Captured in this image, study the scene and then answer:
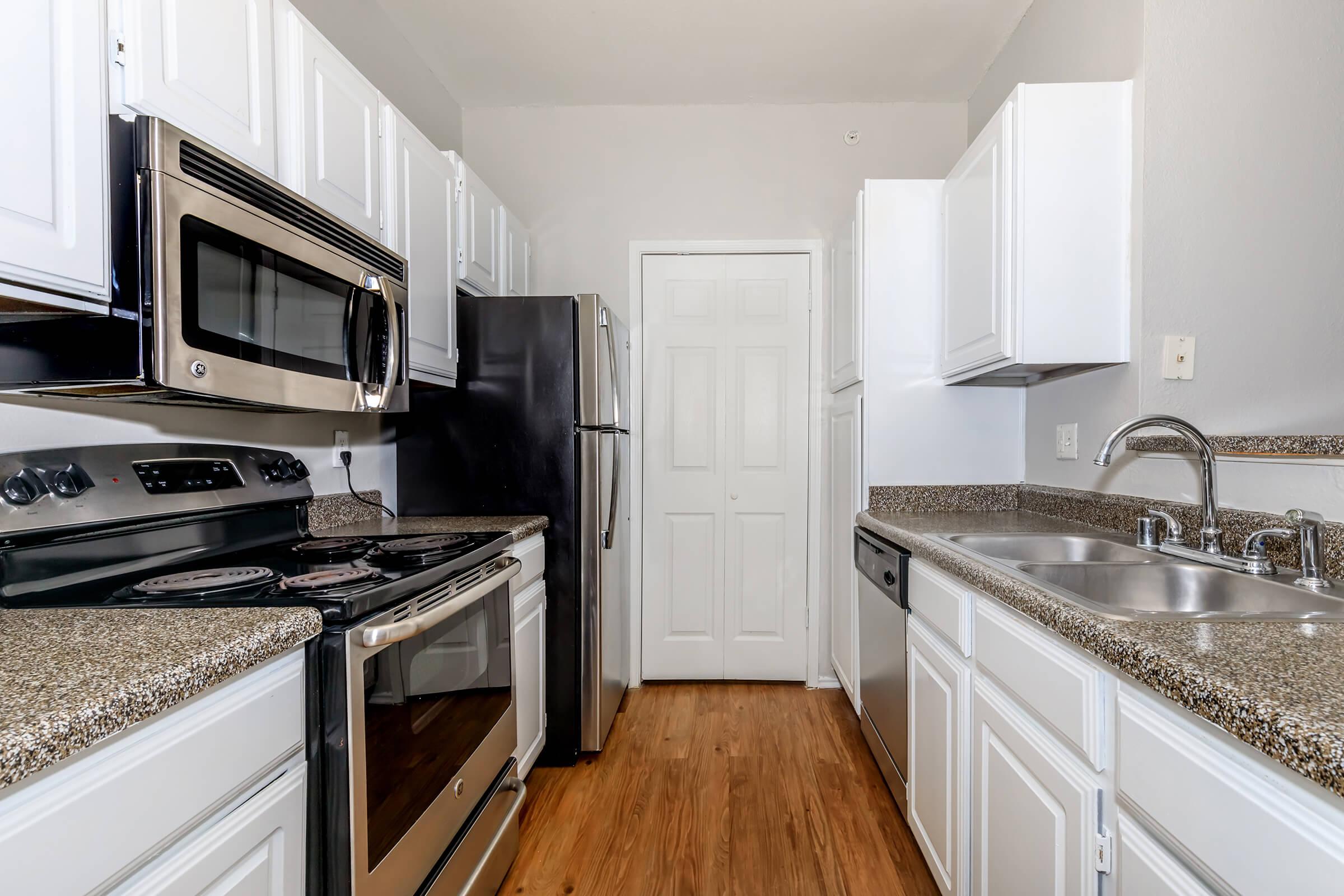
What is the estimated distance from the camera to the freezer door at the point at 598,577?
2.27 m

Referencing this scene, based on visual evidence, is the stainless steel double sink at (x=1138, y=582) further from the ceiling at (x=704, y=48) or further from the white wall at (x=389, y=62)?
the white wall at (x=389, y=62)

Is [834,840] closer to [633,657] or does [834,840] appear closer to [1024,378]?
[633,657]

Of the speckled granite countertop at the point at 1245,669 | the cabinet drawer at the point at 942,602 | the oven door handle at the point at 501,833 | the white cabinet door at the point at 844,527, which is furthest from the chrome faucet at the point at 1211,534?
the oven door handle at the point at 501,833

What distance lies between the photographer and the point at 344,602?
104cm

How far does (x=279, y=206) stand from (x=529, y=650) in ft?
4.57

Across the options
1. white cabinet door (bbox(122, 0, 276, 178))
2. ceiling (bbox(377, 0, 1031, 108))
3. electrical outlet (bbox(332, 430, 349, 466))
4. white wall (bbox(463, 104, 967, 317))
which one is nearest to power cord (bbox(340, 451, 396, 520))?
electrical outlet (bbox(332, 430, 349, 466))

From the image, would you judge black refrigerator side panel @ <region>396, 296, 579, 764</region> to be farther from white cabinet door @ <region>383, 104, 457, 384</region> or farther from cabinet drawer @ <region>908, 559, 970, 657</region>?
cabinet drawer @ <region>908, 559, 970, 657</region>

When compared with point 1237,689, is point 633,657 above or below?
below

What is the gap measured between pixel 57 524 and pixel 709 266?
2.51 m

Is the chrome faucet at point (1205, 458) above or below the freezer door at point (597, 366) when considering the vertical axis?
A: below

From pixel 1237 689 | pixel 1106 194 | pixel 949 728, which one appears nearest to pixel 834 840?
pixel 949 728

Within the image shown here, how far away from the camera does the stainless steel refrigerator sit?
2232 mm

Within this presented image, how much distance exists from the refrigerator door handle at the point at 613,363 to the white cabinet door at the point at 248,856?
163 centimetres

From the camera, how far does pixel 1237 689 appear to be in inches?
25.8
